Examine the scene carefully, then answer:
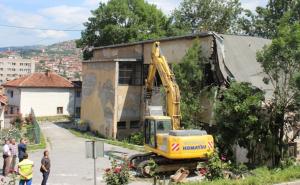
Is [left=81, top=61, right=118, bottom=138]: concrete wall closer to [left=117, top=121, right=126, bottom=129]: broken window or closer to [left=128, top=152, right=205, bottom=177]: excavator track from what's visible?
[left=117, top=121, right=126, bottom=129]: broken window

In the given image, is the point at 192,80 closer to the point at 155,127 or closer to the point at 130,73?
the point at 155,127

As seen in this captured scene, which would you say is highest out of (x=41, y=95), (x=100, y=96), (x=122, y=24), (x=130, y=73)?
(x=122, y=24)

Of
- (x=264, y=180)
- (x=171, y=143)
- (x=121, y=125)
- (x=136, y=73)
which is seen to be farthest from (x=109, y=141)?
(x=264, y=180)

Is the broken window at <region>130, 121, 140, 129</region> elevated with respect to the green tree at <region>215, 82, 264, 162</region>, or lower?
lower

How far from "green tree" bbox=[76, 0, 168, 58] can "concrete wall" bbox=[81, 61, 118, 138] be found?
51.9ft

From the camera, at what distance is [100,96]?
38281mm

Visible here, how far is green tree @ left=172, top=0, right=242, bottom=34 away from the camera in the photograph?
55.7 m

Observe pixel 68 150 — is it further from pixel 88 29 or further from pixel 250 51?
pixel 88 29

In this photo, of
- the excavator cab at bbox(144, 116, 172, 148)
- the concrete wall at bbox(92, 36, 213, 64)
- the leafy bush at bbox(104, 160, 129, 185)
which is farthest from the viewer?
the concrete wall at bbox(92, 36, 213, 64)

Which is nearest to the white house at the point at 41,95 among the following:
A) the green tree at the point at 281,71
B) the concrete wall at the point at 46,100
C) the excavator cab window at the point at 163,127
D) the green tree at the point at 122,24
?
the concrete wall at the point at 46,100

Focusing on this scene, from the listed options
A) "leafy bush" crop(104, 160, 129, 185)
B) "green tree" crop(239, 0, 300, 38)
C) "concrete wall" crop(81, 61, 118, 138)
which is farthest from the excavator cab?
"green tree" crop(239, 0, 300, 38)

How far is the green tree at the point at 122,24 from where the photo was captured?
57031 mm

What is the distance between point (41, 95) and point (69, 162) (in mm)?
32673

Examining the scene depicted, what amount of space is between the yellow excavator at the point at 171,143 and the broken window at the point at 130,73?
12463 mm
